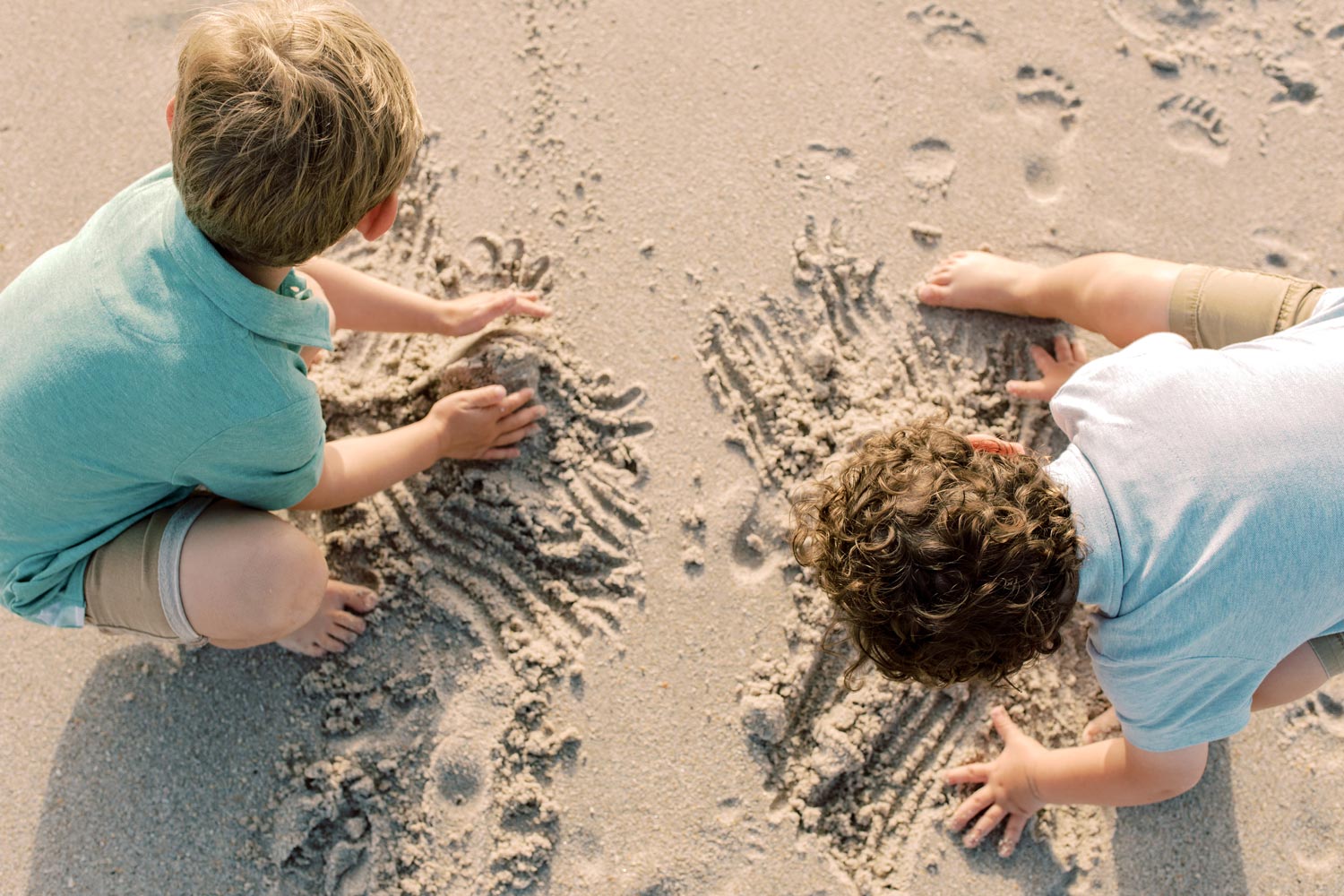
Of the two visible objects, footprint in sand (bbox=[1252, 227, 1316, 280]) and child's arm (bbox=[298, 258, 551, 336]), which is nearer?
child's arm (bbox=[298, 258, 551, 336])

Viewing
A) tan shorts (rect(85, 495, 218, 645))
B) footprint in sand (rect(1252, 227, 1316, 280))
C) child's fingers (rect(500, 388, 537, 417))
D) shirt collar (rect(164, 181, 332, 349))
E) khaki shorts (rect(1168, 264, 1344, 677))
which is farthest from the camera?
footprint in sand (rect(1252, 227, 1316, 280))

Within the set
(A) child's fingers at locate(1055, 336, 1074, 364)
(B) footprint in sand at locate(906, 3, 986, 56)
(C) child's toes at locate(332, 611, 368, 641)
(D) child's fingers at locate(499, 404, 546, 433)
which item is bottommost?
(C) child's toes at locate(332, 611, 368, 641)

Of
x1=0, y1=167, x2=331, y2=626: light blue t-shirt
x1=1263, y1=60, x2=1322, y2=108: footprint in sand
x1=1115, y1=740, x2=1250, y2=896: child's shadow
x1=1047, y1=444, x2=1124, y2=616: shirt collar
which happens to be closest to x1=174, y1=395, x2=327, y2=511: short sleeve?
x1=0, y1=167, x2=331, y2=626: light blue t-shirt

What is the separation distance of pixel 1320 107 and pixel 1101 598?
141 cm

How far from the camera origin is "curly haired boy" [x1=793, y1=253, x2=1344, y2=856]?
1284mm

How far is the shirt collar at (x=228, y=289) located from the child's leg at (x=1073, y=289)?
1228 mm

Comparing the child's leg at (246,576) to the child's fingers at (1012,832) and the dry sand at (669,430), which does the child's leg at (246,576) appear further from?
the child's fingers at (1012,832)

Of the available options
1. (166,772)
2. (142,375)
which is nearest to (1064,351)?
(142,375)

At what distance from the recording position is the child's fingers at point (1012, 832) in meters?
1.68

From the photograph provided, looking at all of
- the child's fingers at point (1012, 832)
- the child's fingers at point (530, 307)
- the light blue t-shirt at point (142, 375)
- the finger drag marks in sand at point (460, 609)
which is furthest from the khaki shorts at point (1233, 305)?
the light blue t-shirt at point (142, 375)

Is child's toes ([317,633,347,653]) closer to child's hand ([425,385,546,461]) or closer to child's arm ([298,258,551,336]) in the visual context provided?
child's hand ([425,385,546,461])

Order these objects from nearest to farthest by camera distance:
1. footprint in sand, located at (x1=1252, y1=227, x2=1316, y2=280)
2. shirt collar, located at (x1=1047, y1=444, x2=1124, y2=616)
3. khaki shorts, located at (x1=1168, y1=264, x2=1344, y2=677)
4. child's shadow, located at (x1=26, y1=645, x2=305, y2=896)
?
shirt collar, located at (x1=1047, y1=444, x2=1124, y2=616)
khaki shorts, located at (x1=1168, y1=264, x2=1344, y2=677)
child's shadow, located at (x1=26, y1=645, x2=305, y2=896)
footprint in sand, located at (x1=1252, y1=227, x2=1316, y2=280)

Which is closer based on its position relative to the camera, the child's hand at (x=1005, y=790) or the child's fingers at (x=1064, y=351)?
the child's hand at (x=1005, y=790)

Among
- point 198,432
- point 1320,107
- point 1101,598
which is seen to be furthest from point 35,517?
point 1320,107
